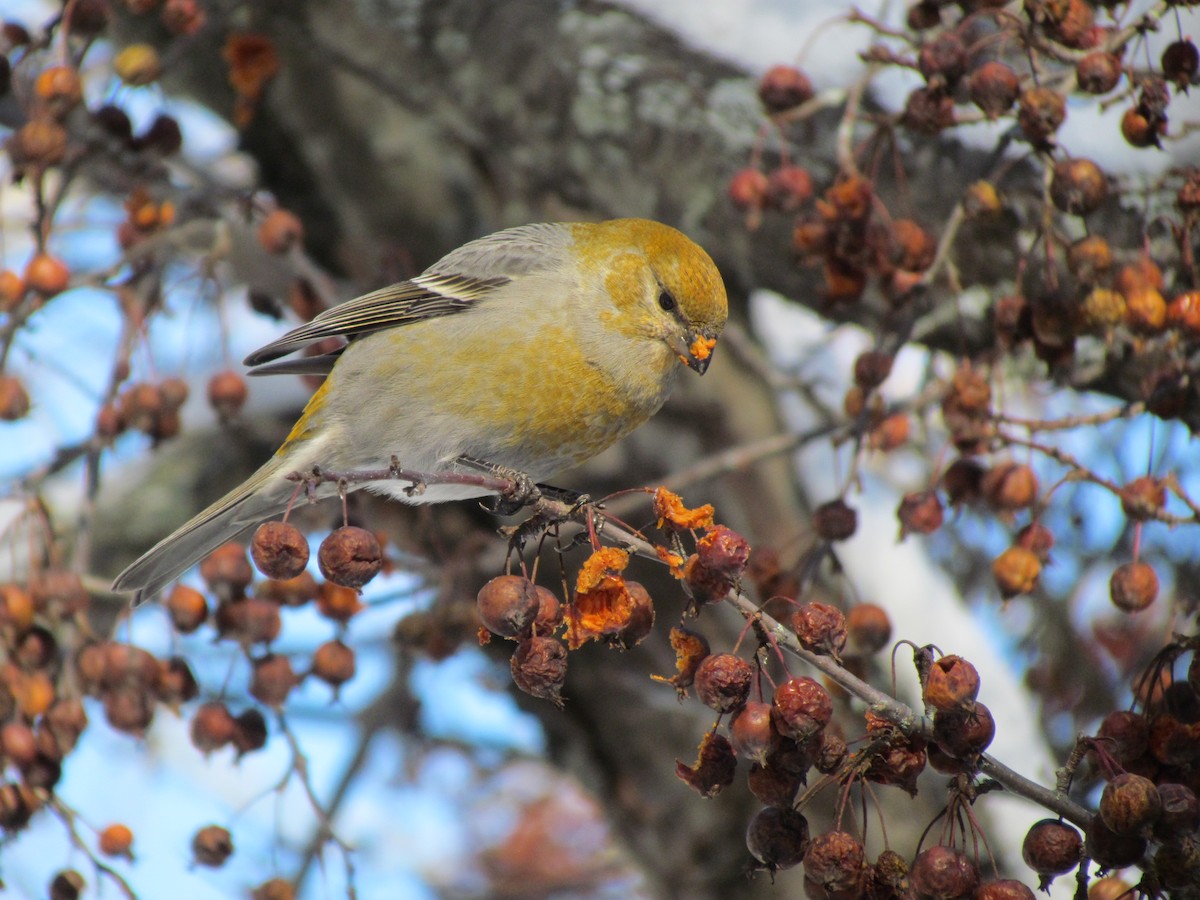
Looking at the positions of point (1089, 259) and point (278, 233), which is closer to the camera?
point (1089, 259)

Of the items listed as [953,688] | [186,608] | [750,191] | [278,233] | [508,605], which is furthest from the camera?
[278,233]

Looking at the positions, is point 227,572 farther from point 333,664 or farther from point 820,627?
point 820,627

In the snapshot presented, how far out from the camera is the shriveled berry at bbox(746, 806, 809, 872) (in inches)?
64.6

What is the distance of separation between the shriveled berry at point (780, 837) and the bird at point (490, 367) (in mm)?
1130

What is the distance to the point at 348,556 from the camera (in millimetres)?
1800

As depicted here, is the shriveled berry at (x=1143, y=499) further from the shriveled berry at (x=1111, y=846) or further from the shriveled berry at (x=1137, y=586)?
the shriveled berry at (x=1111, y=846)

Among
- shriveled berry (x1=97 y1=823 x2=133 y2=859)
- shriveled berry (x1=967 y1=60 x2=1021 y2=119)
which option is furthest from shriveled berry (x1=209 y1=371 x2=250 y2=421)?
shriveled berry (x1=967 y1=60 x2=1021 y2=119)

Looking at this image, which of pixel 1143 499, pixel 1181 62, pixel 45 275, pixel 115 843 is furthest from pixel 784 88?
pixel 115 843

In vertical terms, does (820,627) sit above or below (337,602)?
above

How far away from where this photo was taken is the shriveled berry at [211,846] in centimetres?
244

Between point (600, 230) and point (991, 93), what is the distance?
1226 millimetres

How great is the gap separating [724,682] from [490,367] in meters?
1.33

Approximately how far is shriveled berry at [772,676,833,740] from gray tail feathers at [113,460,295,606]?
60.4 inches

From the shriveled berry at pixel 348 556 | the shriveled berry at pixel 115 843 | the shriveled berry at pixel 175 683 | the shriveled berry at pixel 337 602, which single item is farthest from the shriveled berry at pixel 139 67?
the shriveled berry at pixel 115 843
